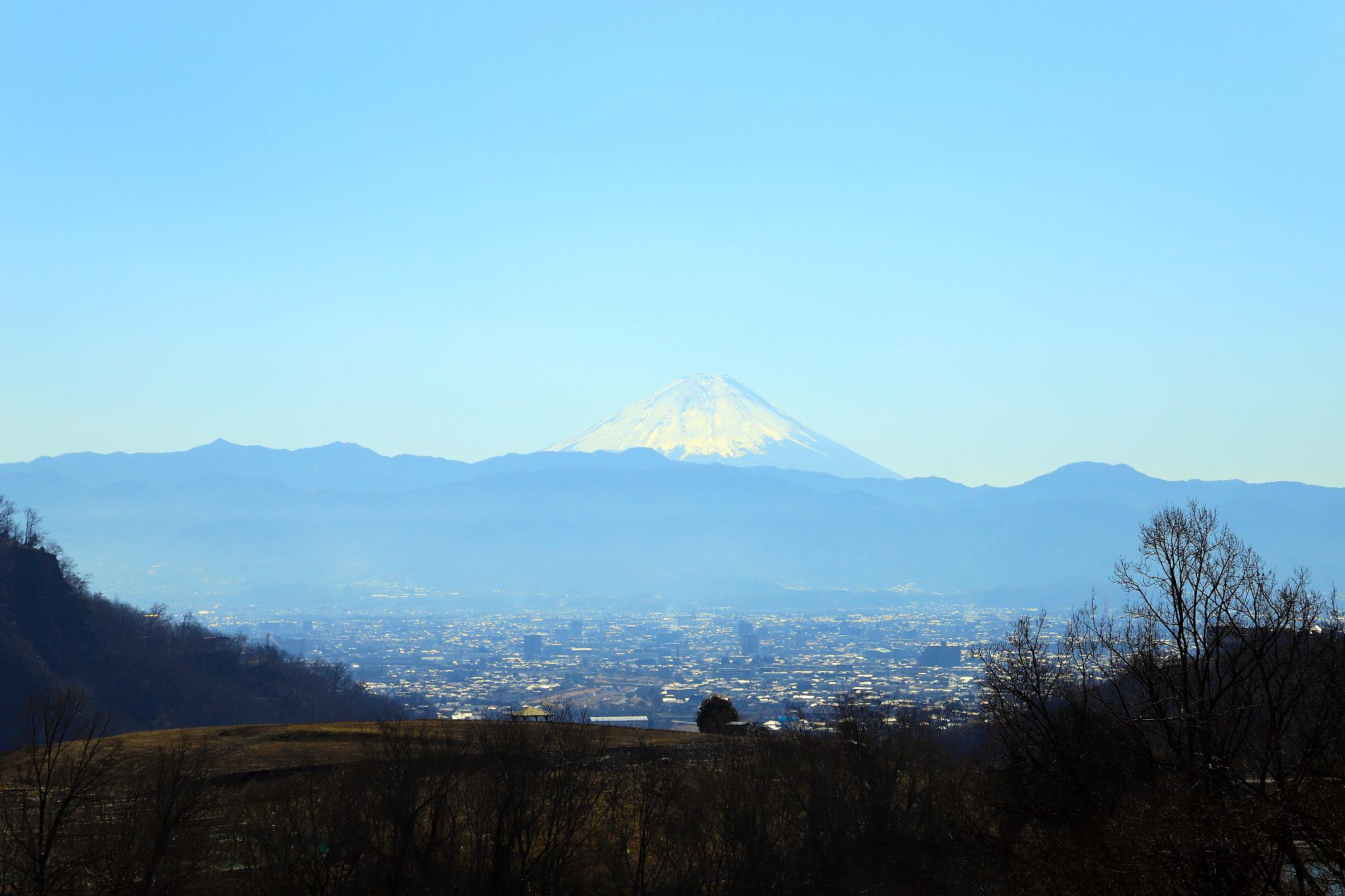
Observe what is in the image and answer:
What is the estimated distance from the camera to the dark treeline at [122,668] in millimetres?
96688

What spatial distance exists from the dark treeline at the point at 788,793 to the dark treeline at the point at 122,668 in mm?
65914

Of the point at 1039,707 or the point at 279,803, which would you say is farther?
the point at 1039,707

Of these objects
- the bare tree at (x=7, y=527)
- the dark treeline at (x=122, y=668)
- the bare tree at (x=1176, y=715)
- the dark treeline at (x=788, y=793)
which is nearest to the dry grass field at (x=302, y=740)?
the dark treeline at (x=788, y=793)

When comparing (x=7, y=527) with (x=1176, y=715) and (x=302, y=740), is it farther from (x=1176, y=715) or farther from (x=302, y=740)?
(x=1176, y=715)

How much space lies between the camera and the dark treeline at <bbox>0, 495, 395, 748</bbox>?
96.7m

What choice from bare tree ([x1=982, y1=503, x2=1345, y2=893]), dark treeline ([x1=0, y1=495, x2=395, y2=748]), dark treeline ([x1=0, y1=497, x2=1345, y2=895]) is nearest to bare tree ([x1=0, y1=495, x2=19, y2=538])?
dark treeline ([x1=0, y1=495, x2=395, y2=748])

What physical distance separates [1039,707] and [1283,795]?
33.9 ft

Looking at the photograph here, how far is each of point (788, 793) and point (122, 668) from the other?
92.5 meters

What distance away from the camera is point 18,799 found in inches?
1080

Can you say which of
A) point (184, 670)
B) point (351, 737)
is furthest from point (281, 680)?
point (351, 737)

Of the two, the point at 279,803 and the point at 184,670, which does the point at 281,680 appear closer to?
the point at 184,670

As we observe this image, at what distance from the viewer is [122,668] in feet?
353

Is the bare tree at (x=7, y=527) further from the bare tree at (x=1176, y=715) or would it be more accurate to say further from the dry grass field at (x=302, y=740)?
the bare tree at (x=1176, y=715)

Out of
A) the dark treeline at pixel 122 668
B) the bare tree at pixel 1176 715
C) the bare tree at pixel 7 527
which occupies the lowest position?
the dark treeline at pixel 122 668
